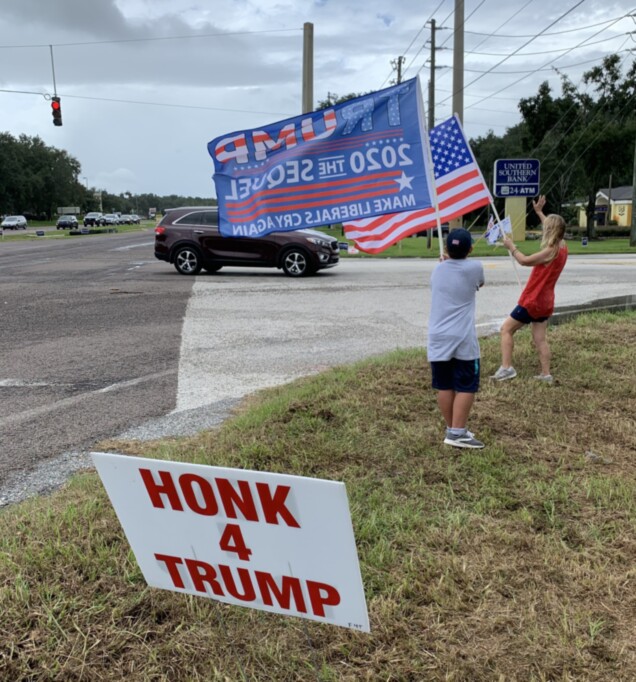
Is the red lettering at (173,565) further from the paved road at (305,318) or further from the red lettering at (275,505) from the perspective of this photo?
the paved road at (305,318)

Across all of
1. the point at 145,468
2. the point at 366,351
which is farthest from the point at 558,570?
the point at 366,351

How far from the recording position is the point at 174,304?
11.5m

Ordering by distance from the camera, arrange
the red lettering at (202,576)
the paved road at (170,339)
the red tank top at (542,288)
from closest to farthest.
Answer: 1. the red lettering at (202,576)
2. the paved road at (170,339)
3. the red tank top at (542,288)

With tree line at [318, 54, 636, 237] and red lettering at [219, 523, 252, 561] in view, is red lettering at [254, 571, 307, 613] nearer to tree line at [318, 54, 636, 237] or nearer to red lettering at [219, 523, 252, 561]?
red lettering at [219, 523, 252, 561]

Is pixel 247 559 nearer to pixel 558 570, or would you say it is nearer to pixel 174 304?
pixel 558 570

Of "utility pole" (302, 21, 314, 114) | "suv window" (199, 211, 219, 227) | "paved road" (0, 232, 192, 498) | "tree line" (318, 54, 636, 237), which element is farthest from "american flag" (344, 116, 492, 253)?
"tree line" (318, 54, 636, 237)

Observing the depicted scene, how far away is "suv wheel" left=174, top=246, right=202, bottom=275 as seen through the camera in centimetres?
1639

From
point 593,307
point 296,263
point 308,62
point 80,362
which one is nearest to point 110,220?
point 308,62

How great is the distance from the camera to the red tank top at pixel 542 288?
18.3 feet

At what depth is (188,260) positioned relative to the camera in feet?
54.0

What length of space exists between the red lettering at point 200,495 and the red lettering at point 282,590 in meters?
0.24

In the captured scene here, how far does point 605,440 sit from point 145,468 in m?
3.51

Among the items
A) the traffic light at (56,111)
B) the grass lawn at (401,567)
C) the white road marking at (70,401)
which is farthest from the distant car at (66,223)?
the grass lawn at (401,567)

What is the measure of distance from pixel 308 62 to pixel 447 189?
69.0ft
